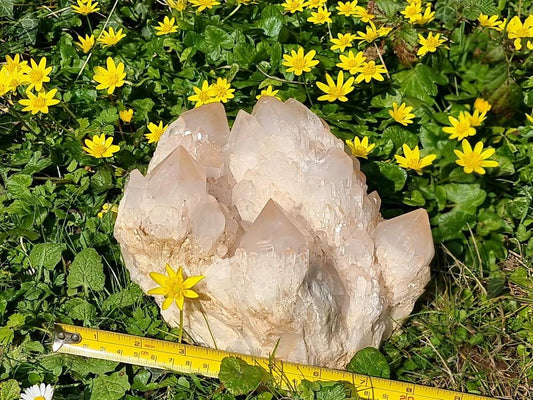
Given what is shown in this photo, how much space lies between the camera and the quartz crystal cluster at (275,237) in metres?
2.86

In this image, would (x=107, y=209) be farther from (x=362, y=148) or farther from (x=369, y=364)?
(x=369, y=364)

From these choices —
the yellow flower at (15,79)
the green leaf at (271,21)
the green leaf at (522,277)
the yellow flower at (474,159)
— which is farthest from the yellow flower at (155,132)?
the green leaf at (522,277)

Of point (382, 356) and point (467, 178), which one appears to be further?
point (467, 178)

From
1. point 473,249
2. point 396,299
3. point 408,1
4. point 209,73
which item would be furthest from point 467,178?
point 209,73

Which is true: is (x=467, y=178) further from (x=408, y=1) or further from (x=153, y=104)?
(x=153, y=104)

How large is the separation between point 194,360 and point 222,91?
1581mm

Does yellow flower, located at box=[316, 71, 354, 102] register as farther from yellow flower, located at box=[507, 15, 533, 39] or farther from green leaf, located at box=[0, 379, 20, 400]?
green leaf, located at box=[0, 379, 20, 400]

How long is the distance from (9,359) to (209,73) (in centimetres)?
212

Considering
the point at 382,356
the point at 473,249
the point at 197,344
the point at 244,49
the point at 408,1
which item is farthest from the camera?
the point at 408,1

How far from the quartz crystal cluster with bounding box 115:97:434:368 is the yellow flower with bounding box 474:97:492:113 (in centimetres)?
140

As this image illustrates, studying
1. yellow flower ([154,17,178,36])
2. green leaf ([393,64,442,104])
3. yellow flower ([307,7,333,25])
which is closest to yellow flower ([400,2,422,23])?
green leaf ([393,64,442,104])

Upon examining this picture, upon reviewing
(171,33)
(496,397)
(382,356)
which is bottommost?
(496,397)

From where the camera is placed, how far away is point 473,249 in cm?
382

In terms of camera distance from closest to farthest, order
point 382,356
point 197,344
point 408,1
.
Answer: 1. point 382,356
2. point 197,344
3. point 408,1
